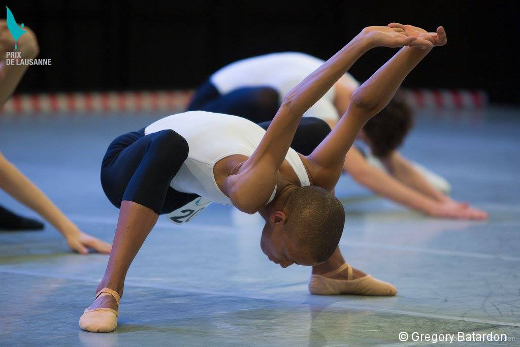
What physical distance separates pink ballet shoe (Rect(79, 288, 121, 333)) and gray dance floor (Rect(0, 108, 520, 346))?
32mm

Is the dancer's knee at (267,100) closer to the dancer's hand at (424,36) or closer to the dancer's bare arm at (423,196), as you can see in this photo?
the dancer's bare arm at (423,196)

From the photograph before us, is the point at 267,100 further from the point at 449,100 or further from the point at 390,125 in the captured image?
the point at 449,100

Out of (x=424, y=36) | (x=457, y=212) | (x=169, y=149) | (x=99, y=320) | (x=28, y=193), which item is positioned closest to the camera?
(x=99, y=320)

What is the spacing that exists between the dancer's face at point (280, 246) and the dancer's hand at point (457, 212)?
2.44 m

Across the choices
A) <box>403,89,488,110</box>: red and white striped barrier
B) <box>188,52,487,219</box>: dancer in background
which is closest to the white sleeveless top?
<box>188,52,487,219</box>: dancer in background

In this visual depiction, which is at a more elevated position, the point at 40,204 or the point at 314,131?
the point at 314,131

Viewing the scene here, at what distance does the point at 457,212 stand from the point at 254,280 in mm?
1958

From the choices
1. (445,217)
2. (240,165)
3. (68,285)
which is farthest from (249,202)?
(445,217)

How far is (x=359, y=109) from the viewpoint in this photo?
3.40m

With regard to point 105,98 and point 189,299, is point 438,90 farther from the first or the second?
point 189,299

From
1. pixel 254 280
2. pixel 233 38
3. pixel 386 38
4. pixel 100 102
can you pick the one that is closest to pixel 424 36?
pixel 386 38

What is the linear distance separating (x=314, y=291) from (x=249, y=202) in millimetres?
706

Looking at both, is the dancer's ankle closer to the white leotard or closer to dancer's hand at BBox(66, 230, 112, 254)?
dancer's hand at BBox(66, 230, 112, 254)

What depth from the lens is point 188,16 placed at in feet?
46.0
